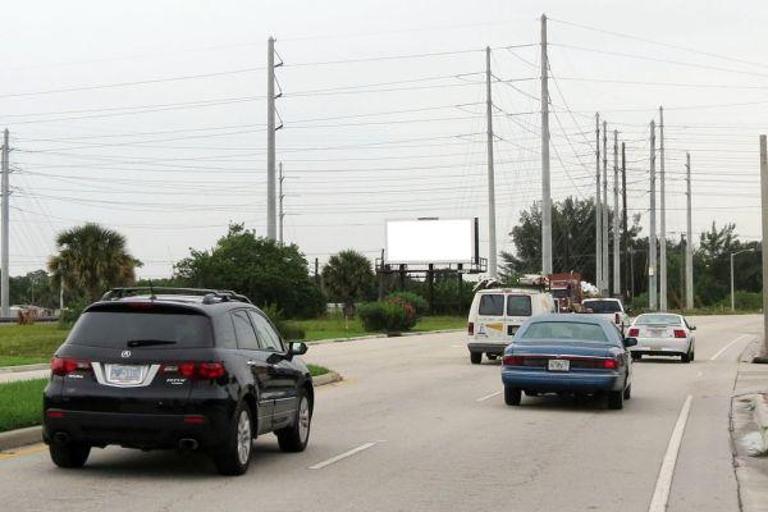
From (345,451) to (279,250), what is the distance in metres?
51.3

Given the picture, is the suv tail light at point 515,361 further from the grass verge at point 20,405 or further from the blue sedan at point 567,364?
the grass verge at point 20,405

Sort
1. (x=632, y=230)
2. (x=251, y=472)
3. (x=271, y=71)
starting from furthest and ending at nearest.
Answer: (x=632, y=230), (x=271, y=71), (x=251, y=472)

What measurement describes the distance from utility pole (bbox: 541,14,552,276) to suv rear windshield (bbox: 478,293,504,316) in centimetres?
2611

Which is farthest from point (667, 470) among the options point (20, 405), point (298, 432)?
point (20, 405)

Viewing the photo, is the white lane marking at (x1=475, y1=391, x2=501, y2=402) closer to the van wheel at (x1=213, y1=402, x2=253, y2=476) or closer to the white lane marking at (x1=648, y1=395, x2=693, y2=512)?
the white lane marking at (x1=648, y1=395, x2=693, y2=512)

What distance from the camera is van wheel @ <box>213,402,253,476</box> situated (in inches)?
402

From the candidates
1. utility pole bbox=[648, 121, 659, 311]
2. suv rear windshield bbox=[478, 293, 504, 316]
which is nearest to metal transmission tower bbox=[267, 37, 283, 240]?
suv rear windshield bbox=[478, 293, 504, 316]

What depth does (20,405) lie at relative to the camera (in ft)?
48.2

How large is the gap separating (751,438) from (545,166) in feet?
141

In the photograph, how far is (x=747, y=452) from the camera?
13.3 m

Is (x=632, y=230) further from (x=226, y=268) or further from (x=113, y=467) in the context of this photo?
(x=113, y=467)

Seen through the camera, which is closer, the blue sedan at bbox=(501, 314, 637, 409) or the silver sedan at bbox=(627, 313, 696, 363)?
the blue sedan at bbox=(501, 314, 637, 409)

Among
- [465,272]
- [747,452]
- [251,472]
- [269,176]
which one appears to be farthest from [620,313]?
[465,272]

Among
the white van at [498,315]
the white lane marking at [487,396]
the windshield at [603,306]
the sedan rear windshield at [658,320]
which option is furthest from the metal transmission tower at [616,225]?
the white lane marking at [487,396]
